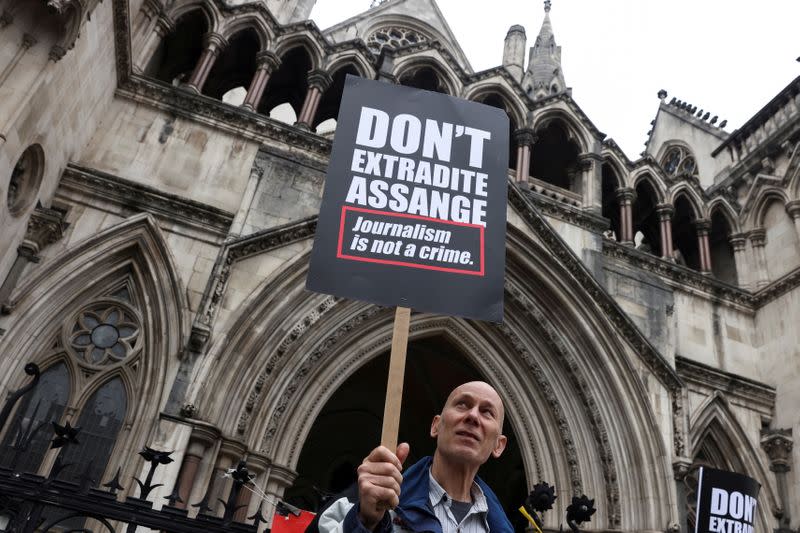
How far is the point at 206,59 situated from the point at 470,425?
1114 cm

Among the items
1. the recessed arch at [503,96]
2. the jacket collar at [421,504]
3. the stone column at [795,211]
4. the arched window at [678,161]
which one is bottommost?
the jacket collar at [421,504]

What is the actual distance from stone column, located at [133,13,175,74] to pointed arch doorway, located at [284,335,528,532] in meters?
7.79

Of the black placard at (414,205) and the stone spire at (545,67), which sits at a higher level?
the stone spire at (545,67)

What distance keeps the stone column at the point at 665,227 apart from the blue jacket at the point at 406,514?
11827mm

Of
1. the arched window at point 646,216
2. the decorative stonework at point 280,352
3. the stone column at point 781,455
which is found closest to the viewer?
the decorative stonework at point 280,352

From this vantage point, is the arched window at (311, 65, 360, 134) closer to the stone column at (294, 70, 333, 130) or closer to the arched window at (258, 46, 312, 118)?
the arched window at (258, 46, 312, 118)

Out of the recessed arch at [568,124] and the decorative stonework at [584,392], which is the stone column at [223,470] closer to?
the decorative stonework at [584,392]

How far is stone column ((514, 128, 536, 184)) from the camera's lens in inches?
493

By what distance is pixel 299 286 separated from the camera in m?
9.41

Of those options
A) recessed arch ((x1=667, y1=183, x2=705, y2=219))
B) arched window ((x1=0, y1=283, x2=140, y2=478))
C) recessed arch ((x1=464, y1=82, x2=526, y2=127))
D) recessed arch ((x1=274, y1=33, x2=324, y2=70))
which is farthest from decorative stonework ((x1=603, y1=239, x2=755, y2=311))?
arched window ((x1=0, y1=283, x2=140, y2=478))

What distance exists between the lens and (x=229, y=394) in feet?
27.8

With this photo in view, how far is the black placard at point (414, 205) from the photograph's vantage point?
348 centimetres

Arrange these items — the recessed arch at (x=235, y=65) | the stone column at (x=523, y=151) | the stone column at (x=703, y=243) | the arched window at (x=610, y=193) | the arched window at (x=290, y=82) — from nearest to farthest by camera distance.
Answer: the stone column at (x=523, y=151) → the recessed arch at (x=235, y=65) → the arched window at (x=290, y=82) → the stone column at (x=703, y=243) → the arched window at (x=610, y=193)

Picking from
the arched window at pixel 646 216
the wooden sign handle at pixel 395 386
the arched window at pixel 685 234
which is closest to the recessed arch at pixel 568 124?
the arched window at pixel 646 216
